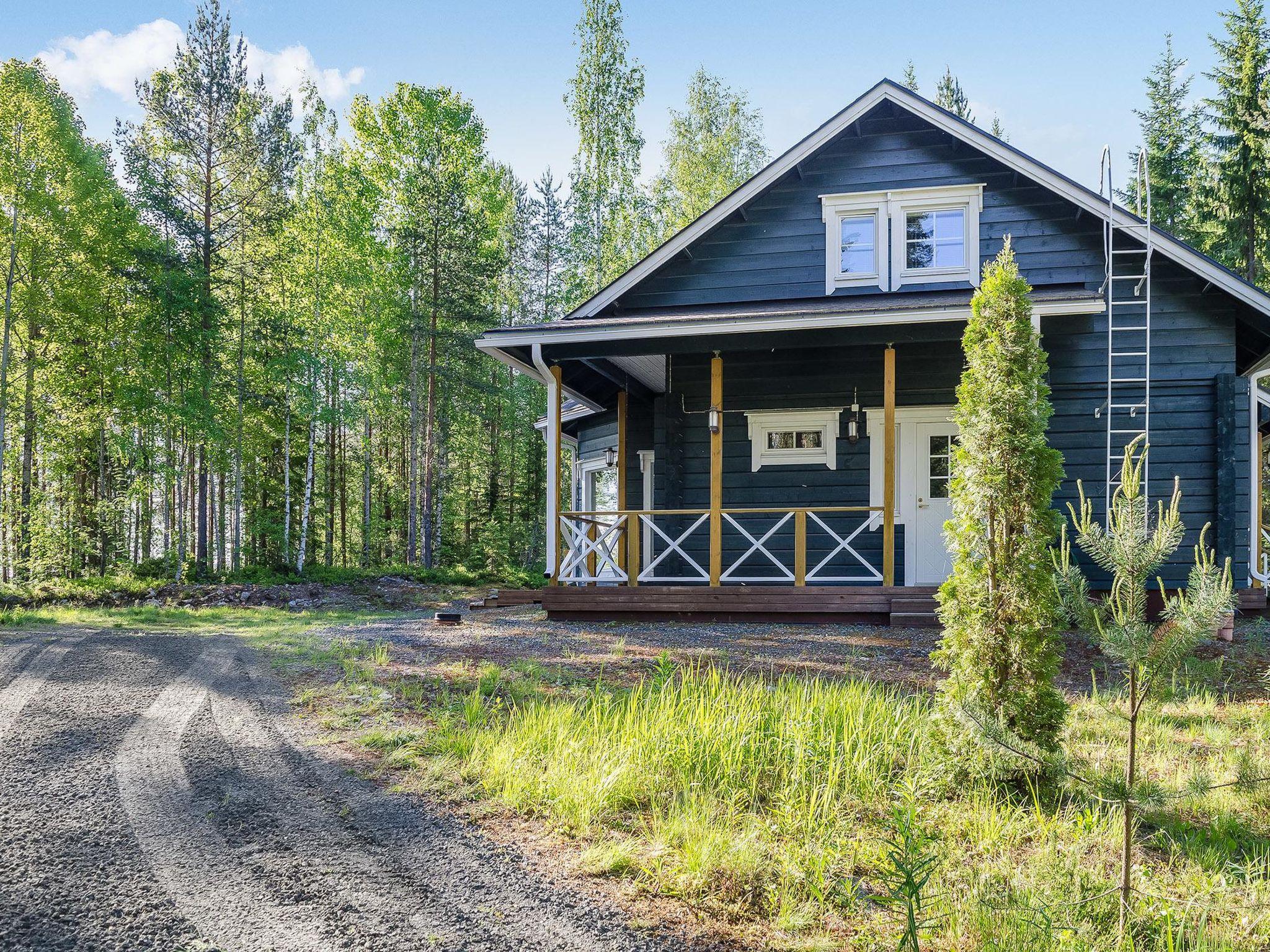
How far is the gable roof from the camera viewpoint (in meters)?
9.34

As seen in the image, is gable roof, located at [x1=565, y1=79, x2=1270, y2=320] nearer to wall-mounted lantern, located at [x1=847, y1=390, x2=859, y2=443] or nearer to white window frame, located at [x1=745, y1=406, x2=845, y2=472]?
white window frame, located at [x1=745, y1=406, x2=845, y2=472]

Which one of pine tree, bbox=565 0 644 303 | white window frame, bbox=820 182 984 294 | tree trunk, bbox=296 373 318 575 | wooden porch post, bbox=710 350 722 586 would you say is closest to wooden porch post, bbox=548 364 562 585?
wooden porch post, bbox=710 350 722 586

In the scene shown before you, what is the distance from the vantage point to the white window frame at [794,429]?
1066 cm

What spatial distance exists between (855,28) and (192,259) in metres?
13.9

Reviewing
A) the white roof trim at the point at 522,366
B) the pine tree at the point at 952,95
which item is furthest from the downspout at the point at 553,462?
the pine tree at the point at 952,95

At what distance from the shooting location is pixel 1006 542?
3.79m

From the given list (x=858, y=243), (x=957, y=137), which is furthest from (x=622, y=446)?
(x=957, y=137)

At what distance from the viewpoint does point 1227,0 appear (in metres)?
19.6

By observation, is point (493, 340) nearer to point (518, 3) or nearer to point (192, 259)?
point (518, 3)

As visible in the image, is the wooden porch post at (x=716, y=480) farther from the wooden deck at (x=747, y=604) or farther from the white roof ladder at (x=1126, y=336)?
the white roof ladder at (x=1126, y=336)

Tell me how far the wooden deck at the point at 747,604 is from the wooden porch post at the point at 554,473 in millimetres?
364

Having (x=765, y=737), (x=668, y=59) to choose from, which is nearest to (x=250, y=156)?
(x=668, y=59)

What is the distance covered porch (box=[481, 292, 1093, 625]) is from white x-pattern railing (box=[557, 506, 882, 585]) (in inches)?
1.1

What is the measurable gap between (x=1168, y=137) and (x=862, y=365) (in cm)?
1986
